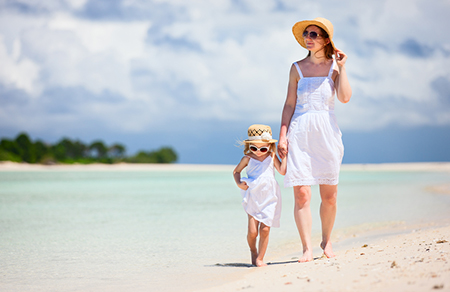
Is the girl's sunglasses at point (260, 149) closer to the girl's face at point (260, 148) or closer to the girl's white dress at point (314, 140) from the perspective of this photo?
the girl's face at point (260, 148)

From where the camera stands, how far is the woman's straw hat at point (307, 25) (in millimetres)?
3616

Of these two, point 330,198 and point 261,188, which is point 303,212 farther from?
point 261,188

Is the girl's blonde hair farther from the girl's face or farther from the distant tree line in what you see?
the distant tree line

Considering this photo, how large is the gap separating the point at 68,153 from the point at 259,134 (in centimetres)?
5213

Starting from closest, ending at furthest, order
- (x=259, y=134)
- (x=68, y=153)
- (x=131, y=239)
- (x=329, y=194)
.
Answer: (x=329, y=194) → (x=259, y=134) → (x=131, y=239) → (x=68, y=153)

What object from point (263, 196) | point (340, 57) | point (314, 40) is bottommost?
point (263, 196)

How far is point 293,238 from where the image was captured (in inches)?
223

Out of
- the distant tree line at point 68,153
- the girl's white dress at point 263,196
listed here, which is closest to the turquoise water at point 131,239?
the girl's white dress at point 263,196

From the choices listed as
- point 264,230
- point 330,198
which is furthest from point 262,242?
point 330,198

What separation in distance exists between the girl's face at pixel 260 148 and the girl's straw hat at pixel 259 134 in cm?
4

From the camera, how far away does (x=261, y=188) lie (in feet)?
12.6

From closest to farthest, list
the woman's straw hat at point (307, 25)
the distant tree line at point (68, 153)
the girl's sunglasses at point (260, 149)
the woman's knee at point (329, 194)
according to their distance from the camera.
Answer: the woman's straw hat at point (307, 25)
the woman's knee at point (329, 194)
the girl's sunglasses at point (260, 149)
the distant tree line at point (68, 153)

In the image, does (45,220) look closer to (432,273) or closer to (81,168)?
(432,273)

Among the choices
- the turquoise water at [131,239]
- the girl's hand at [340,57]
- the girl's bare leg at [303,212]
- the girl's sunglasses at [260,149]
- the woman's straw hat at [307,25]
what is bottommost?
the turquoise water at [131,239]
